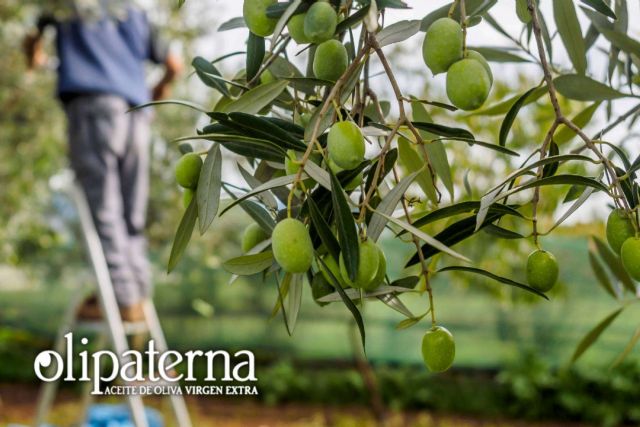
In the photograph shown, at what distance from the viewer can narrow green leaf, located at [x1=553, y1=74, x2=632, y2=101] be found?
2.08 ft

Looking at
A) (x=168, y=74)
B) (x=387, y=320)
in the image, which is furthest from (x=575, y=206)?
(x=387, y=320)

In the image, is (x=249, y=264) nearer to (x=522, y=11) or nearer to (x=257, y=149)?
(x=257, y=149)

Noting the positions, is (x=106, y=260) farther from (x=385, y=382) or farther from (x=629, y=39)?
(x=385, y=382)

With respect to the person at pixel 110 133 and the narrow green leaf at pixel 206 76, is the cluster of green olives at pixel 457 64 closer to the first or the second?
the narrow green leaf at pixel 206 76

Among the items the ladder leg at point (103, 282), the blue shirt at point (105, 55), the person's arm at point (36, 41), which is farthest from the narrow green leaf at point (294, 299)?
the person's arm at point (36, 41)

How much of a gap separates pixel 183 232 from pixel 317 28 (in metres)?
0.17

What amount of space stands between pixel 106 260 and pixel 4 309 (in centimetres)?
388

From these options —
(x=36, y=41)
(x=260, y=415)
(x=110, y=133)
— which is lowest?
(x=260, y=415)

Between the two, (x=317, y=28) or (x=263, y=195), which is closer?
(x=317, y=28)

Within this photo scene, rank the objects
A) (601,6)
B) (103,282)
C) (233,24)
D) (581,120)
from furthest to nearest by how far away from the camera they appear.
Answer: (103,282), (581,120), (233,24), (601,6)

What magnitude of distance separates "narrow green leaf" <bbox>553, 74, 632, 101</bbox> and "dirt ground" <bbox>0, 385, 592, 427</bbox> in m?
3.98

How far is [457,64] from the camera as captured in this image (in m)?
0.42

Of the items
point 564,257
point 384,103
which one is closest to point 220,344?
point 564,257

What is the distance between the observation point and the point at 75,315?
2350 millimetres
